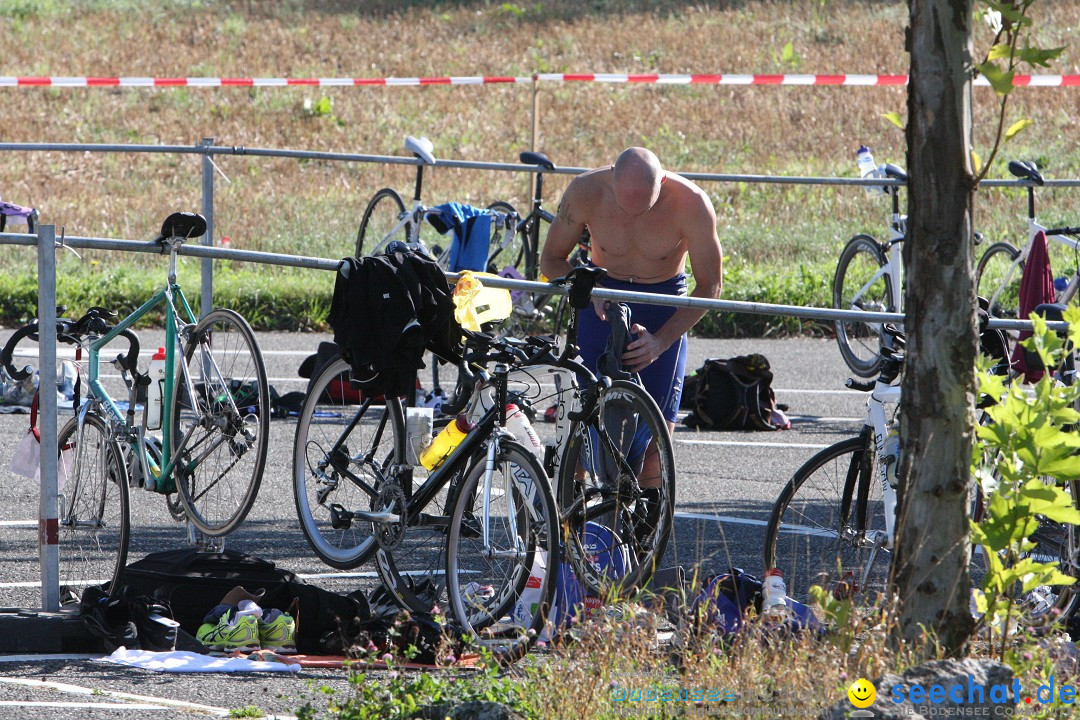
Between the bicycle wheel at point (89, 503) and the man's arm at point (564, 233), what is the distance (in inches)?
86.4

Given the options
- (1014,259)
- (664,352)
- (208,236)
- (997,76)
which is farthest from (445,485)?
(1014,259)

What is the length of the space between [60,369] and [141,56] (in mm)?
21893

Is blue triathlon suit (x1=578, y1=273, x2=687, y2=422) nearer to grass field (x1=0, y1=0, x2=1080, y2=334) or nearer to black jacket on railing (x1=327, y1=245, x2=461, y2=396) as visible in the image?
black jacket on railing (x1=327, y1=245, x2=461, y2=396)

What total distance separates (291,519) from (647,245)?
2.40 m

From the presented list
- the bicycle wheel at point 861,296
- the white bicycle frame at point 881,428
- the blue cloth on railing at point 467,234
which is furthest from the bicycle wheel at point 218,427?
the bicycle wheel at point 861,296

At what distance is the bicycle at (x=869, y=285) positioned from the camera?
39.0 feet

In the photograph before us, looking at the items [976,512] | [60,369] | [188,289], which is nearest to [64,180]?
[188,289]

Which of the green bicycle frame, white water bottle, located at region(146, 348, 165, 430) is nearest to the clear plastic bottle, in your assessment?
the green bicycle frame

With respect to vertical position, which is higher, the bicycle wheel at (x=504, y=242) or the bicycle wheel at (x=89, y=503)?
the bicycle wheel at (x=504, y=242)

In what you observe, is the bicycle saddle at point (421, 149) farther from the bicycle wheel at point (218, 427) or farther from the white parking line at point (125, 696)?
the white parking line at point (125, 696)

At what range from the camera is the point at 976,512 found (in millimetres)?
5871

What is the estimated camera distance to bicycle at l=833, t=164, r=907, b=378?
39.0ft

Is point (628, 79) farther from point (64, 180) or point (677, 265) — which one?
point (64, 180)

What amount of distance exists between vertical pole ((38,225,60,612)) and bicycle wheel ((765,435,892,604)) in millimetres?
2797
